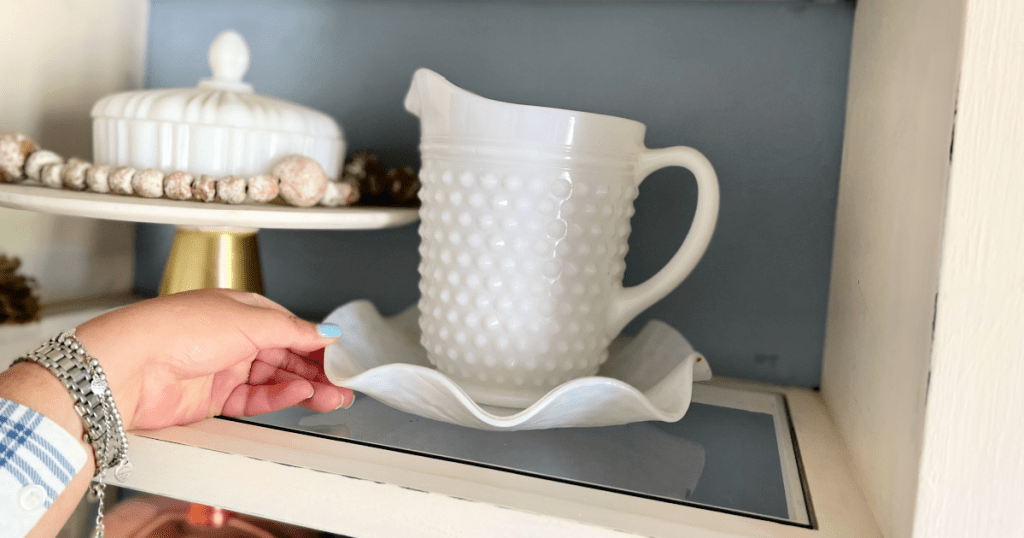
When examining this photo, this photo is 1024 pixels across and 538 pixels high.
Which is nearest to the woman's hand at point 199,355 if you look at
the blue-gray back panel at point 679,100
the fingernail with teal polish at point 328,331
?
the fingernail with teal polish at point 328,331

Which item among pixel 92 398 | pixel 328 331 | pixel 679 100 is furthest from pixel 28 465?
pixel 679 100

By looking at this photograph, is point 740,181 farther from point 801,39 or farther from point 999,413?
point 999,413

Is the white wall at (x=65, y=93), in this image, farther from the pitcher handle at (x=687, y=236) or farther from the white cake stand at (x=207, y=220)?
the pitcher handle at (x=687, y=236)

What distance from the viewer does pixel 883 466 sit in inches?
12.5

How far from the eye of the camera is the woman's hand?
1.23 feet

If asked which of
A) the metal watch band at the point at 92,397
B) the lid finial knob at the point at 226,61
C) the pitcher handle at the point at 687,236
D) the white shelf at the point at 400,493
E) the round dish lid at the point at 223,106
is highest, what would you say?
the lid finial knob at the point at 226,61

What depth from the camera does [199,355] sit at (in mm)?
396

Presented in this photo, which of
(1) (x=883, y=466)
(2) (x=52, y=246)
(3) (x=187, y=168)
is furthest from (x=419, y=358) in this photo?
(2) (x=52, y=246)

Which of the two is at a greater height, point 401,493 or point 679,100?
point 679,100

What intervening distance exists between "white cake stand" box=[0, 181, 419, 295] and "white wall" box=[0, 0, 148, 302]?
0.39 feet

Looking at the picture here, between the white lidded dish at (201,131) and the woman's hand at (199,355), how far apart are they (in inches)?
5.1

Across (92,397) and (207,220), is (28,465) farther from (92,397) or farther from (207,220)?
(207,220)

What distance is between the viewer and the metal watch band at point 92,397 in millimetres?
351

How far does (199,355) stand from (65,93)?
45 cm
